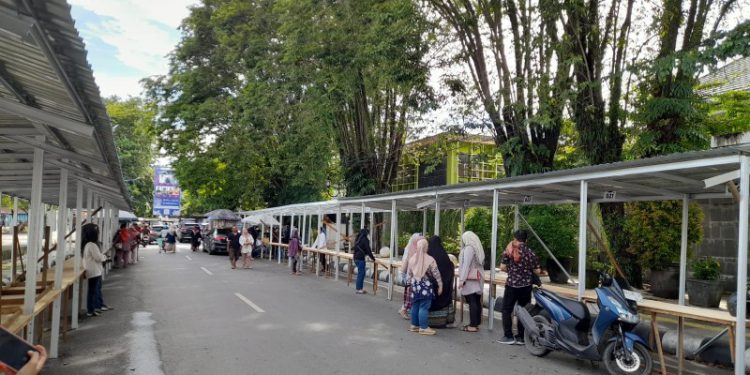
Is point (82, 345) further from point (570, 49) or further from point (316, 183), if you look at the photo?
point (316, 183)

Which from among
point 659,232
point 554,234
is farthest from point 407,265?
point 554,234

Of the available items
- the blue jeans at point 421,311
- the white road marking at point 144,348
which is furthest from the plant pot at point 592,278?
the white road marking at point 144,348

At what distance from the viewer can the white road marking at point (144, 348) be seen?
671cm

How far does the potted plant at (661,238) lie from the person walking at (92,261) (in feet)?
36.3

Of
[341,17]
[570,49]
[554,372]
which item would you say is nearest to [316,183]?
[341,17]

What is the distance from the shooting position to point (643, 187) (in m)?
8.59

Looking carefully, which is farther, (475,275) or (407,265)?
(407,265)

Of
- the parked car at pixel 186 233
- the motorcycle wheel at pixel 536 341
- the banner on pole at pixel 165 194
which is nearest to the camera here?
the motorcycle wheel at pixel 536 341

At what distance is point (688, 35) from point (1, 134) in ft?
39.3

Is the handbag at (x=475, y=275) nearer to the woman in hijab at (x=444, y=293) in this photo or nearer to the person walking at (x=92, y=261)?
the woman in hijab at (x=444, y=293)

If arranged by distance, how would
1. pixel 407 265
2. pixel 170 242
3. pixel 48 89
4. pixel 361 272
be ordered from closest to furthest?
pixel 48 89 → pixel 407 265 → pixel 361 272 → pixel 170 242

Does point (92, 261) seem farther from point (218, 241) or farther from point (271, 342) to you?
point (218, 241)

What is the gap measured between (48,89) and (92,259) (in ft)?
18.5

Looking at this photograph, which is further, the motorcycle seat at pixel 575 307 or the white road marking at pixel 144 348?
the motorcycle seat at pixel 575 307
